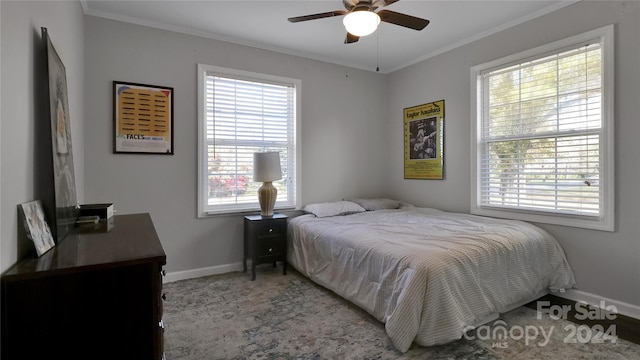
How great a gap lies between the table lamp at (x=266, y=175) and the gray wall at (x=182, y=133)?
1.43 ft

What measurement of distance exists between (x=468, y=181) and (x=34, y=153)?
12.3 feet

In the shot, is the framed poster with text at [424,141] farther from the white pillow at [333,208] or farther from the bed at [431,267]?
the white pillow at [333,208]

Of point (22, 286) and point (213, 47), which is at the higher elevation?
point (213, 47)

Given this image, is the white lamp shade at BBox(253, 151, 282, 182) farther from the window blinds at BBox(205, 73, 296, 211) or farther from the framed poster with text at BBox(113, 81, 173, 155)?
the framed poster with text at BBox(113, 81, 173, 155)

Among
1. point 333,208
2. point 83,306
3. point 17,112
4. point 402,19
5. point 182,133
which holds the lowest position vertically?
point 83,306

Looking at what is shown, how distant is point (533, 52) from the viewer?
310cm

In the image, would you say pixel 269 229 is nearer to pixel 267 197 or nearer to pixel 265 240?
pixel 265 240

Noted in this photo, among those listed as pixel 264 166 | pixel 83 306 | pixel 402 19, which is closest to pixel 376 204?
pixel 264 166

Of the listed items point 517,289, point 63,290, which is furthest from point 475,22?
point 63,290

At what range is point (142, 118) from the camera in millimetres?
3201

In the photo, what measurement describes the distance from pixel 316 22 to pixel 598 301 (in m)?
3.56

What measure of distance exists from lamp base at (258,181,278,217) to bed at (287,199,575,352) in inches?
17.3

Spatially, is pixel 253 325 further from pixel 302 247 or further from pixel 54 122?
pixel 54 122

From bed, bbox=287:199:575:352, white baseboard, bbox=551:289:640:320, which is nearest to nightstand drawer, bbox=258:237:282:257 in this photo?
bed, bbox=287:199:575:352
